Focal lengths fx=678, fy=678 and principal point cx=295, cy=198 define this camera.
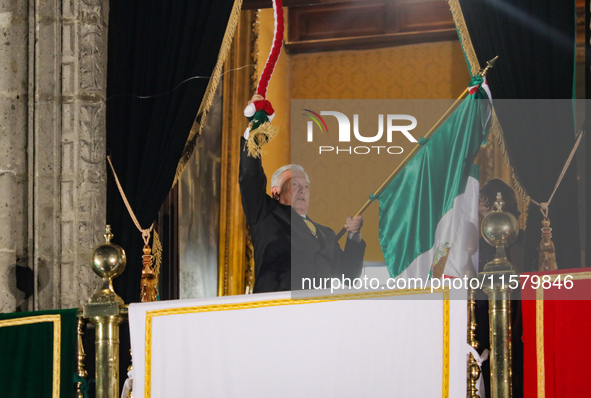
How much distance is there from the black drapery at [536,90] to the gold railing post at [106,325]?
239 cm

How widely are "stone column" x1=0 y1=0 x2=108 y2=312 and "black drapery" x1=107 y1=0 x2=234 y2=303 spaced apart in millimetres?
136

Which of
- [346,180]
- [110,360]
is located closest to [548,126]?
[110,360]

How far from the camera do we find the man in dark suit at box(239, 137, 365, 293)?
441cm

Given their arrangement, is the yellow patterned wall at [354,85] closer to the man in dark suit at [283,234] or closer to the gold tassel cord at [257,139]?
the man in dark suit at [283,234]

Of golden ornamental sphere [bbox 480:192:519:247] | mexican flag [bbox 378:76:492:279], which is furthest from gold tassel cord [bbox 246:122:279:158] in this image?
golden ornamental sphere [bbox 480:192:519:247]

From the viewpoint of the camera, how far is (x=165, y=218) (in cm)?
524

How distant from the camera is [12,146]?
4441mm

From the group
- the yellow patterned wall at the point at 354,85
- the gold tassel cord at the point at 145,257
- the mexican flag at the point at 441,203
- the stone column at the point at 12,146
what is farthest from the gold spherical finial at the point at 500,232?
the yellow patterned wall at the point at 354,85

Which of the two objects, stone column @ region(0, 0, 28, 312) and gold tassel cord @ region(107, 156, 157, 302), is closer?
stone column @ region(0, 0, 28, 312)

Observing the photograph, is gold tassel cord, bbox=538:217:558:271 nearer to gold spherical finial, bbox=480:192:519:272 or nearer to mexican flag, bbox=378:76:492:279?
mexican flag, bbox=378:76:492:279

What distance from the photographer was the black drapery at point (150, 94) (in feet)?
14.8

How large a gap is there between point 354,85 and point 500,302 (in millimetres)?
5293

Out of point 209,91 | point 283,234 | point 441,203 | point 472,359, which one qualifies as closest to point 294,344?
point 472,359

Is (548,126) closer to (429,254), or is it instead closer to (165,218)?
(429,254)
